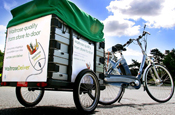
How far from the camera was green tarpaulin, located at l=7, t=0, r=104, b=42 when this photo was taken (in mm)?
2953

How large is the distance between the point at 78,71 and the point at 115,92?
78.2 inches

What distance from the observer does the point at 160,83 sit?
17.9 ft

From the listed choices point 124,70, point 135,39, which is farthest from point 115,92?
point 135,39

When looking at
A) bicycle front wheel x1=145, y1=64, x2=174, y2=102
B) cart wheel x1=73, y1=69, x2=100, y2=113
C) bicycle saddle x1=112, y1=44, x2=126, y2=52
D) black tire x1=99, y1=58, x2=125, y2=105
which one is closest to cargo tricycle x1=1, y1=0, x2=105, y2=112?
cart wheel x1=73, y1=69, x2=100, y2=113

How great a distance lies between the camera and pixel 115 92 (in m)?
4.96

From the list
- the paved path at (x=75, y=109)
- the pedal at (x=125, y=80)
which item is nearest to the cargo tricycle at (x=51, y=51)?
the paved path at (x=75, y=109)

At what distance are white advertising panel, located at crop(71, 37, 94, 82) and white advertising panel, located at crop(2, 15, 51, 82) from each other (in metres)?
0.60

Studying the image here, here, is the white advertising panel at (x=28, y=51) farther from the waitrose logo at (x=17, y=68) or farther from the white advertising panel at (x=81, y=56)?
the white advertising panel at (x=81, y=56)

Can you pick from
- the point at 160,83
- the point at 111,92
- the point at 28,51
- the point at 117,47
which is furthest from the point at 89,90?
the point at 160,83

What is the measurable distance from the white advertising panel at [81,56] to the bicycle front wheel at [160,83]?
216 cm

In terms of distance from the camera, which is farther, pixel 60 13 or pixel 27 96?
pixel 27 96

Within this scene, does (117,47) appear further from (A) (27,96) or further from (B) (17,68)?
(B) (17,68)

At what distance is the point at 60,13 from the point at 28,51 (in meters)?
0.81

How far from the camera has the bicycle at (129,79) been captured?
4.71 m
